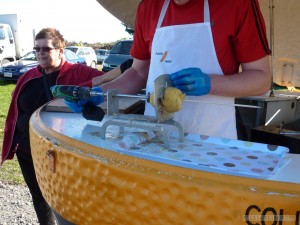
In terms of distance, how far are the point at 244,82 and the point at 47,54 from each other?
169 centimetres

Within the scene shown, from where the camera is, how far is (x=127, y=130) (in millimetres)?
1172

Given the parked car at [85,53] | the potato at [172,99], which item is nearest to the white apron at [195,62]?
the potato at [172,99]

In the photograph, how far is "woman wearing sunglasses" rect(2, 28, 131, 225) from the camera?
2.46 metres

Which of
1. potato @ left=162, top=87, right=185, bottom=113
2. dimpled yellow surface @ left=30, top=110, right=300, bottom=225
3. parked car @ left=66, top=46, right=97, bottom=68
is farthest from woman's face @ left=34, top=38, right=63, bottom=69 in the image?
parked car @ left=66, top=46, right=97, bottom=68

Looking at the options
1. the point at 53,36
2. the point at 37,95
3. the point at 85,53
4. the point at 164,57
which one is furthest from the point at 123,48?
the point at 164,57

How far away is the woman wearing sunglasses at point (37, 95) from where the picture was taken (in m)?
2.46

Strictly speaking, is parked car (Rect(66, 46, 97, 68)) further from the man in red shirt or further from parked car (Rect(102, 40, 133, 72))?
the man in red shirt

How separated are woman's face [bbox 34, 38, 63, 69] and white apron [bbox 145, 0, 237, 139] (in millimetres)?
1305

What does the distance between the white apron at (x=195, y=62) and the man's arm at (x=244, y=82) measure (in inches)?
4.8

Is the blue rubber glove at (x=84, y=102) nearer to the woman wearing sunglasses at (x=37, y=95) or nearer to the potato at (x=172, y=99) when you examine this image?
the potato at (x=172, y=99)

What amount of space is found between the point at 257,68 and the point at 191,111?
28 centimetres

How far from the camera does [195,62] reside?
4.52 feet

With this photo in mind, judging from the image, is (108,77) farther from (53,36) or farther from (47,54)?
(53,36)

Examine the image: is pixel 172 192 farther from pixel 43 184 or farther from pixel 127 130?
pixel 43 184
